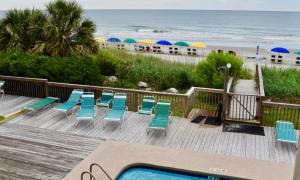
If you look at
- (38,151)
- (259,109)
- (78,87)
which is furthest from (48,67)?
(259,109)

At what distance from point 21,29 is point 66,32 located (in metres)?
2.05

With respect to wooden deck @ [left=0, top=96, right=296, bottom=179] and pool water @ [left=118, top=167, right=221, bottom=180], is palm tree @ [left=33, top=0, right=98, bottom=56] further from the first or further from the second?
pool water @ [left=118, top=167, right=221, bottom=180]

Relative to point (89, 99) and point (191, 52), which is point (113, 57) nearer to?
point (89, 99)

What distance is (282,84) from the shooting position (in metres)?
16.3

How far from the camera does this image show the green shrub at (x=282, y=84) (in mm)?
15498

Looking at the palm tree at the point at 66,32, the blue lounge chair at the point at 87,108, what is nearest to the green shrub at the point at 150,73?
the palm tree at the point at 66,32

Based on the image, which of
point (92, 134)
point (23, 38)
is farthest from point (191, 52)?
point (92, 134)

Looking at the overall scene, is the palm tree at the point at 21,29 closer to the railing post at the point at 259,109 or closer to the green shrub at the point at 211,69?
the green shrub at the point at 211,69

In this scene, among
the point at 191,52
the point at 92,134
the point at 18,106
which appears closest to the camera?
the point at 92,134

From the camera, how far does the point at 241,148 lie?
852 centimetres

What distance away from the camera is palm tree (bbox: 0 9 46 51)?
1431 cm

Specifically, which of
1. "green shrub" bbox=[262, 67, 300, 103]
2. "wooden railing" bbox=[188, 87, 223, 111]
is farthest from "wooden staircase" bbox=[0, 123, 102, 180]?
"green shrub" bbox=[262, 67, 300, 103]

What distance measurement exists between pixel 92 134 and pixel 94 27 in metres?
6.91

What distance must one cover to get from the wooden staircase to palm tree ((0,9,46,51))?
18.5ft
